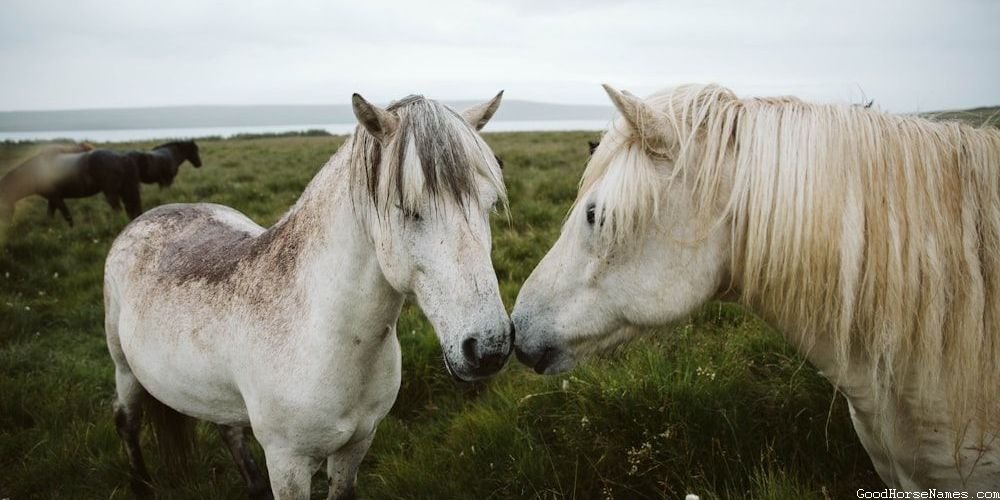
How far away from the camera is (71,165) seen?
36.3 feet

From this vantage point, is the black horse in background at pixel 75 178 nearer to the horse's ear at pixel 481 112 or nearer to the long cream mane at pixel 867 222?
the horse's ear at pixel 481 112

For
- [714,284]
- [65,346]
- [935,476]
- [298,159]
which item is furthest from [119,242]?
[298,159]

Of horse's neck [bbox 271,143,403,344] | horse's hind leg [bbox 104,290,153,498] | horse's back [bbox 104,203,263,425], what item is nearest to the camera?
horse's neck [bbox 271,143,403,344]

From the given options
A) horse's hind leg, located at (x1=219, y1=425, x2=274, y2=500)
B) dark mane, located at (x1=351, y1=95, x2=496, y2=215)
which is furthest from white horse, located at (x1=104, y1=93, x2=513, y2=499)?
horse's hind leg, located at (x1=219, y1=425, x2=274, y2=500)

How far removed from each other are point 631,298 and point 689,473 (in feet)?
3.76

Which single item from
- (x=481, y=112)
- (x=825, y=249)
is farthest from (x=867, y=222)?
(x=481, y=112)

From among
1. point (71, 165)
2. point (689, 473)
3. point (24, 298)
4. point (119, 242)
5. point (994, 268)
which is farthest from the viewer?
point (71, 165)

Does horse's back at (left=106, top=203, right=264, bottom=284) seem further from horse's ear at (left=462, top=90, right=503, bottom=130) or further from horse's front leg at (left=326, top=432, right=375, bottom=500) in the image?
horse's ear at (left=462, top=90, right=503, bottom=130)

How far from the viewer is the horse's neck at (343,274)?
233 centimetres

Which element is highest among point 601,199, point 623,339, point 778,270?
point 601,199

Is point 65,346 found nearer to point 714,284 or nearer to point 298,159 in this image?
point 714,284

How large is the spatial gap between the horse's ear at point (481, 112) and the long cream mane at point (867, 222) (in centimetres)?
75

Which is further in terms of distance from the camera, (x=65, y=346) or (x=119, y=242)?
(x=65, y=346)

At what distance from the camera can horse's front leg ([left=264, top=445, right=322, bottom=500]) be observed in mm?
2445
